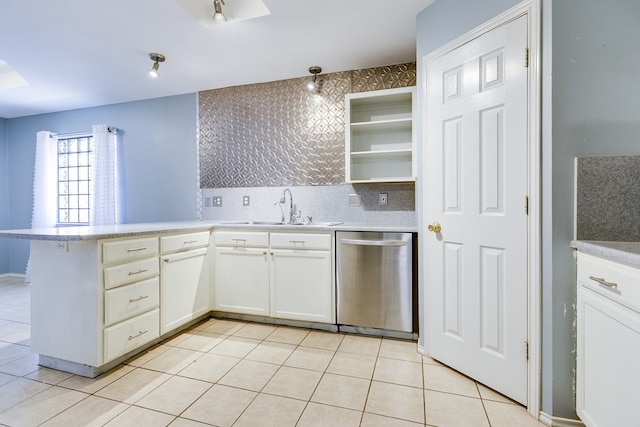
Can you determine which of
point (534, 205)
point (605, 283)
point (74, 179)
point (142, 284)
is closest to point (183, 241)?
point (142, 284)

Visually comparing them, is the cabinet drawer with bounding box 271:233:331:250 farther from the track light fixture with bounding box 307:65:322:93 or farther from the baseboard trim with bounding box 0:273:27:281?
the baseboard trim with bounding box 0:273:27:281

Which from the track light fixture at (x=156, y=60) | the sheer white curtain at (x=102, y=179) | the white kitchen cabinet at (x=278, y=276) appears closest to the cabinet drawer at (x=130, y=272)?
the white kitchen cabinet at (x=278, y=276)

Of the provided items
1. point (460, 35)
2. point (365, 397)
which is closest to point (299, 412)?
point (365, 397)

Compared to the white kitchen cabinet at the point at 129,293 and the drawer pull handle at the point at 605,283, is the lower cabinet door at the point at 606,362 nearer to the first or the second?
the drawer pull handle at the point at 605,283

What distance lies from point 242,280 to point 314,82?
205 cm

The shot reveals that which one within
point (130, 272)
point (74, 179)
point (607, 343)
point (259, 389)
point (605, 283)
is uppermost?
point (74, 179)

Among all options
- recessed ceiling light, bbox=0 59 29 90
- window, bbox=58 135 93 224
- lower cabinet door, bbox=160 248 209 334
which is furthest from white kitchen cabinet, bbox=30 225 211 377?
window, bbox=58 135 93 224

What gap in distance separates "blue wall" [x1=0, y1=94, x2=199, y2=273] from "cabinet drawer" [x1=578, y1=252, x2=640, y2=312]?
3473mm

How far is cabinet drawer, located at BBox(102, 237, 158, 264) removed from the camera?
75.4 inches

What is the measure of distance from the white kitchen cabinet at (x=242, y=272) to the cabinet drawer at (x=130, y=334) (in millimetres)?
644

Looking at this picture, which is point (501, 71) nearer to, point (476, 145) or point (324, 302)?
point (476, 145)

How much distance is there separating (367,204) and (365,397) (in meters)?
1.73

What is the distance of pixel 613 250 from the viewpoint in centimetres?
113

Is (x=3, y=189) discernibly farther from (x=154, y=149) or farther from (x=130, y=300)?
(x=130, y=300)
